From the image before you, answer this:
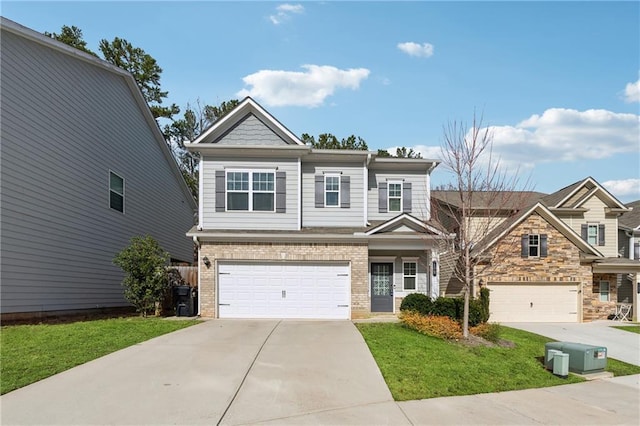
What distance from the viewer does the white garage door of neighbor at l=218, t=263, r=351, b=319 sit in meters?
16.6

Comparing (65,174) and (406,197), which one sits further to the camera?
(406,197)

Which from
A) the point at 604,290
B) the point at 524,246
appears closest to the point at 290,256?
the point at 524,246

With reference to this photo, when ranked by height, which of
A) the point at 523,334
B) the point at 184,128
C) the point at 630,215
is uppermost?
the point at 184,128

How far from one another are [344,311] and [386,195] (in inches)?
197

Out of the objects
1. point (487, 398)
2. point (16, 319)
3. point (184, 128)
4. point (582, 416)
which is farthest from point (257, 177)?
point (184, 128)

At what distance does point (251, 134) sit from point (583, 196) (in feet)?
55.9

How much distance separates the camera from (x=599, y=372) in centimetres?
1059

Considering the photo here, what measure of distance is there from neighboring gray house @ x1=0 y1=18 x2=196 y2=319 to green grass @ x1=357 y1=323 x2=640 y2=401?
9731mm

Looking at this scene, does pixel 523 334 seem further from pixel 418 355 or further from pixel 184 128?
pixel 184 128

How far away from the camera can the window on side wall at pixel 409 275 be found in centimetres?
1819

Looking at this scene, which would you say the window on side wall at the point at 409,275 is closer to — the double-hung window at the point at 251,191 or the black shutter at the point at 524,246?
the black shutter at the point at 524,246

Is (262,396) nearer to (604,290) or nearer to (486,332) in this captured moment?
(486,332)

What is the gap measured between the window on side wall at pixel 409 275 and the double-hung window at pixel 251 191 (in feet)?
18.5

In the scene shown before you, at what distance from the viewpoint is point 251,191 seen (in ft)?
56.3
